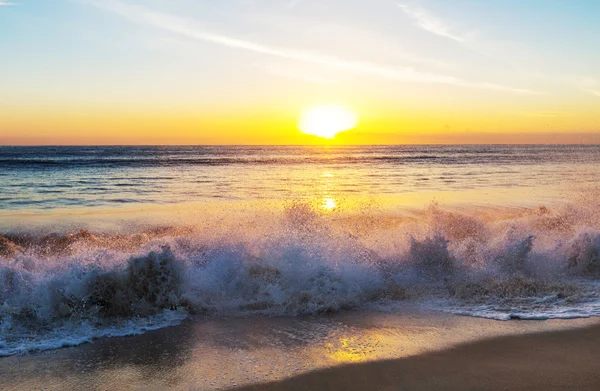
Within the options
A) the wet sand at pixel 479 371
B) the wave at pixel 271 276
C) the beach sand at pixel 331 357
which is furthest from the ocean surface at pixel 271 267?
the wet sand at pixel 479 371

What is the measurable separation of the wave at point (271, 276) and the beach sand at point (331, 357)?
47cm

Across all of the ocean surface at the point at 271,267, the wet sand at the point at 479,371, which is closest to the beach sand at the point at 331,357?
the wet sand at the point at 479,371

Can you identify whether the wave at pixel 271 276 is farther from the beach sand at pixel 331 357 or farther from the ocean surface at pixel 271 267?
the beach sand at pixel 331 357

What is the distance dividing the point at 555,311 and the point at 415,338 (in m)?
2.50

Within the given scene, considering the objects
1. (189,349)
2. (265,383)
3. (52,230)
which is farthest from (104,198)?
(265,383)

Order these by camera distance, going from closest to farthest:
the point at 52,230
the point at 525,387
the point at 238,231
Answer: the point at 525,387
the point at 238,231
the point at 52,230

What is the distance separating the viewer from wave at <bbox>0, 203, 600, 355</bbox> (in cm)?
662

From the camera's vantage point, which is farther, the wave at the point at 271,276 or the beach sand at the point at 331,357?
the wave at the point at 271,276

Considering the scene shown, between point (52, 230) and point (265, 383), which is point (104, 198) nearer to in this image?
point (52, 230)

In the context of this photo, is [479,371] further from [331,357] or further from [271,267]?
[271,267]

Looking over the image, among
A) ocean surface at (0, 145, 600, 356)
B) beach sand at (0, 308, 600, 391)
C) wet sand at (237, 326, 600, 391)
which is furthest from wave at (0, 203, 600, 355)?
wet sand at (237, 326, 600, 391)

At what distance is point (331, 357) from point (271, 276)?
2.69 m

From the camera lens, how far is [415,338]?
593 centimetres

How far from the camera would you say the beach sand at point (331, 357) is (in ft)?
15.6
